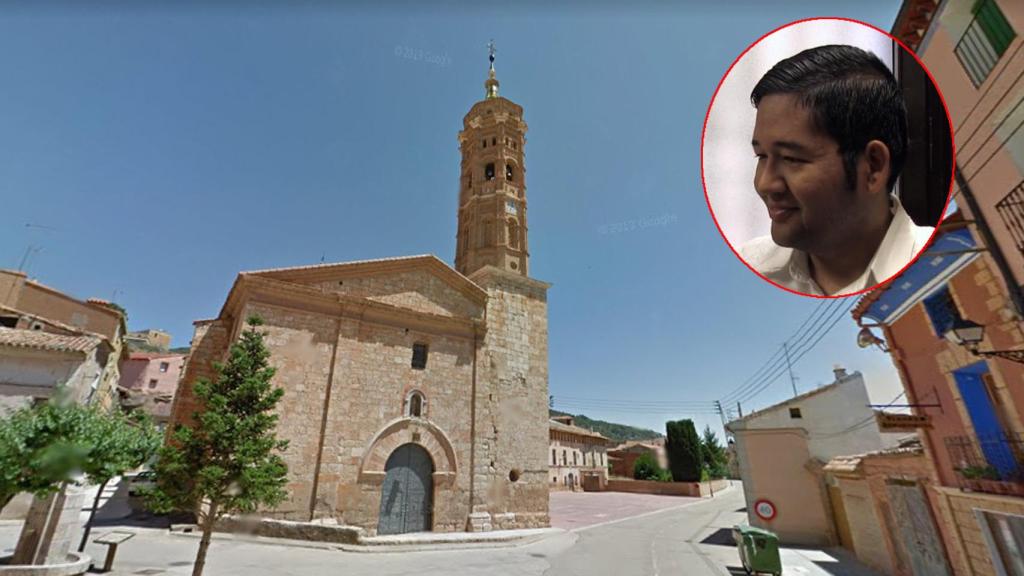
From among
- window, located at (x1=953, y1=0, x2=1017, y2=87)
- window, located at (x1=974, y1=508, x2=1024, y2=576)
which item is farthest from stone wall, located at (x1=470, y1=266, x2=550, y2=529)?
window, located at (x1=953, y1=0, x2=1017, y2=87)

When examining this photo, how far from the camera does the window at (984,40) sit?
5.06 metres

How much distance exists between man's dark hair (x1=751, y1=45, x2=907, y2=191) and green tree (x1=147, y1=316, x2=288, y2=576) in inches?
384

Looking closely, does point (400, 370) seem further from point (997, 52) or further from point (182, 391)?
point (997, 52)

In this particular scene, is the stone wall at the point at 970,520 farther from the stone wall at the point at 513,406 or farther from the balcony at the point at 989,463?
the stone wall at the point at 513,406

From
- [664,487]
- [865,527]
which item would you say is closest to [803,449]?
[865,527]

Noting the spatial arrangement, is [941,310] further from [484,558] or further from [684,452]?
[684,452]

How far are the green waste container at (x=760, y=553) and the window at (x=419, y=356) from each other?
1089 centimetres

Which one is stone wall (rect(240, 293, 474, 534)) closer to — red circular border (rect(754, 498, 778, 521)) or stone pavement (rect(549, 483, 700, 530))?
stone pavement (rect(549, 483, 700, 530))

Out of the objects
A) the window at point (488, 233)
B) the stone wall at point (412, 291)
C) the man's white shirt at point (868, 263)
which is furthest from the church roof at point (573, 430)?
the man's white shirt at point (868, 263)

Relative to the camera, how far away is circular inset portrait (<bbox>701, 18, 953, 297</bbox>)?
1818 mm

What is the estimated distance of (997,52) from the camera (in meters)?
5.16

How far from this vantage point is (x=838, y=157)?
71.5 inches

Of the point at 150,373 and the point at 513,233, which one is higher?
the point at 513,233

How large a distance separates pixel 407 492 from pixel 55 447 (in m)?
9.36
